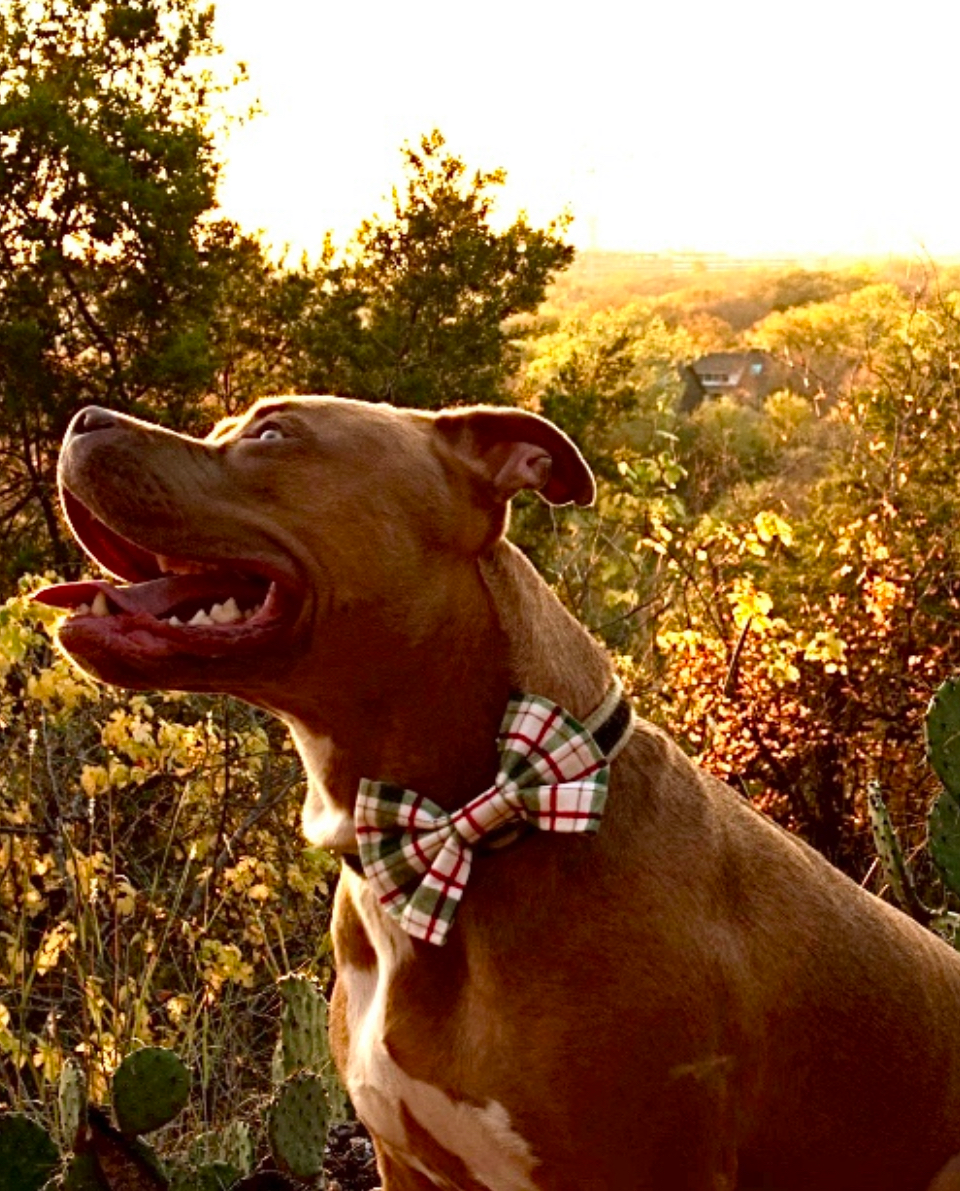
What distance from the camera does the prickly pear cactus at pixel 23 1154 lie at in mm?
3527

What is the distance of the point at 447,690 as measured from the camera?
2.76 meters

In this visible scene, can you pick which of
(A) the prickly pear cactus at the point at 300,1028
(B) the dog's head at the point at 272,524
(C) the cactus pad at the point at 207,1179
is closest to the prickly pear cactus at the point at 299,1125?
(C) the cactus pad at the point at 207,1179

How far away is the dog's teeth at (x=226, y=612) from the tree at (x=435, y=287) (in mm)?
11412

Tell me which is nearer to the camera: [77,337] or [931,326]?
[931,326]

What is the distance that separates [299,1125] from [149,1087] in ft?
0.99

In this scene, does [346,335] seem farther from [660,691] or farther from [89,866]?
[89,866]

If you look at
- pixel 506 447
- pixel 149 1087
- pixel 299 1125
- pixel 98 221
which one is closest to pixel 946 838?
pixel 506 447

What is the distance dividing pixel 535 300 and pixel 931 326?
15.0 feet

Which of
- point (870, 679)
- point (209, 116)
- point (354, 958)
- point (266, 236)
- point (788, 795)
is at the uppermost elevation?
point (209, 116)

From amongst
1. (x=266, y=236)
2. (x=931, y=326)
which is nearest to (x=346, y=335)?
(x=266, y=236)

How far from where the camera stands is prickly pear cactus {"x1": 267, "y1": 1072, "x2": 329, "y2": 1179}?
11.4 ft

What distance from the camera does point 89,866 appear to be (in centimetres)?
486

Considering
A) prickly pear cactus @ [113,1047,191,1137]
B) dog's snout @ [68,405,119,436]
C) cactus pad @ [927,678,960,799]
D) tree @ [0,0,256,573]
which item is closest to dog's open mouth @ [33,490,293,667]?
dog's snout @ [68,405,119,436]

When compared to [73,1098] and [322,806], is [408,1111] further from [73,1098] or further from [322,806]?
[73,1098]
